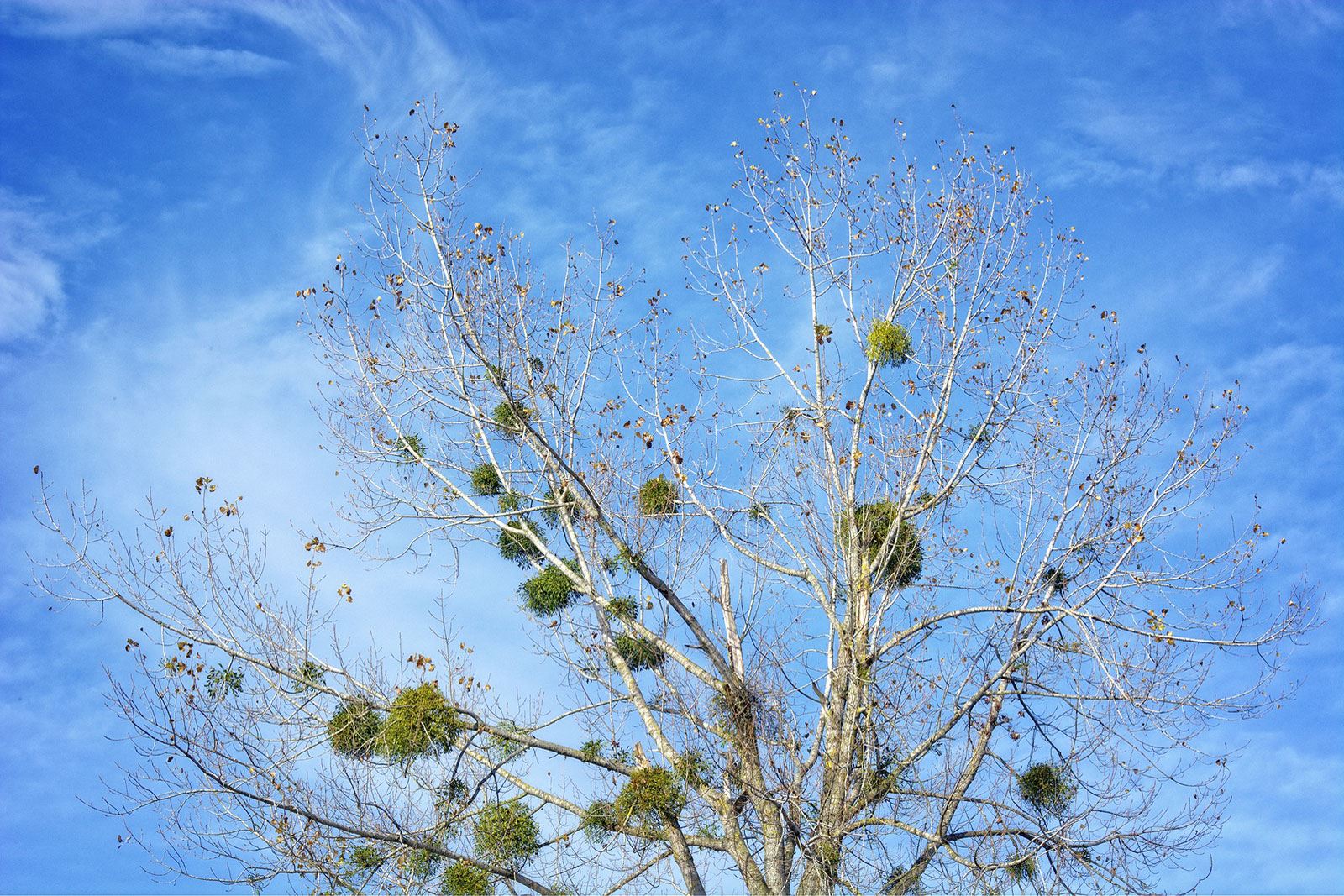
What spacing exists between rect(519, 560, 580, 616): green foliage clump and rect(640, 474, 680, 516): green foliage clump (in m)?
0.90

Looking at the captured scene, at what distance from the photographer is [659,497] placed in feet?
33.7

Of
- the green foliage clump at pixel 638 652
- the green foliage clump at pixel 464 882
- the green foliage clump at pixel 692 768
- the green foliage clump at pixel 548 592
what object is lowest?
the green foliage clump at pixel 464 882

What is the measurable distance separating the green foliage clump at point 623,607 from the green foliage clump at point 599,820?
1.54 meters

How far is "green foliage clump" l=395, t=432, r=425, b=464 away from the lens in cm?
1066

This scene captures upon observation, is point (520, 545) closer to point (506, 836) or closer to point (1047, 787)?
point (506, 836)

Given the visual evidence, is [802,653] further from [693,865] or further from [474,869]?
[474,869]

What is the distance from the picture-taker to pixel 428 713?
912 centimetres

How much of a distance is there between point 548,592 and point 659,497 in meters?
1.24

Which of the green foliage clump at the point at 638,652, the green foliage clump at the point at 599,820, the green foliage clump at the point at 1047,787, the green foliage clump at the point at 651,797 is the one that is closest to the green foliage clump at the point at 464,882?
the green foliage clump at the point at 599,820

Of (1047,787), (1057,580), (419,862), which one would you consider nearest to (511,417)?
(419,862)

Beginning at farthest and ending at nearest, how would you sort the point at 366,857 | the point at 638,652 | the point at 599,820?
the point at 638,652 → the point at 599,820 → the point at 366,857

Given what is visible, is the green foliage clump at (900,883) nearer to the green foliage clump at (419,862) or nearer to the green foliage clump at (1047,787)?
the green foliage clump at (1047,787)

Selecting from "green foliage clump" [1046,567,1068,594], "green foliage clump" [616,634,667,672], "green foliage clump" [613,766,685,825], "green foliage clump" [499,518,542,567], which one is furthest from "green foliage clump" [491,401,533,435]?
"green foliage clump" [1046,567,1068,594]

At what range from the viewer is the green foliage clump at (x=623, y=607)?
10070 millimetres
